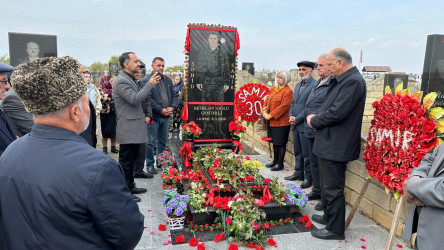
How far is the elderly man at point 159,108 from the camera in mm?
5152

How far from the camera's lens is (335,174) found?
308 centimetres

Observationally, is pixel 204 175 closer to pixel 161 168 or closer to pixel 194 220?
pixel 194 220

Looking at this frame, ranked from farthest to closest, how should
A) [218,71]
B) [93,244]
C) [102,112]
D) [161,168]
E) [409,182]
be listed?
[102,112], [161,168], [218,71], [409,182], [93,244]

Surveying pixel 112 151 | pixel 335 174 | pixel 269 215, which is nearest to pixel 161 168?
pixel 112 151

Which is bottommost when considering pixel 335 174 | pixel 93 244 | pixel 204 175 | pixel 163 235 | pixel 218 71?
pixel 163 235

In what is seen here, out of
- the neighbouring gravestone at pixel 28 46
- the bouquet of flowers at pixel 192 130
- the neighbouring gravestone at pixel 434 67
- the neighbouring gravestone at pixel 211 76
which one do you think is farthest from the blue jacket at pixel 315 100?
the neighbouring gravestone at pixel 28 46

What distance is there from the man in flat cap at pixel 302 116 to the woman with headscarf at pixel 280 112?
20 centimetres

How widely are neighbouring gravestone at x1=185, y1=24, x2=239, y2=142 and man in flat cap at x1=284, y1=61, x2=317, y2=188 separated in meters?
1.16

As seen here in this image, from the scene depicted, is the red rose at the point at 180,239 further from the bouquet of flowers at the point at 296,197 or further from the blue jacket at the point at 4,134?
the blue jacket at the point at 4,134

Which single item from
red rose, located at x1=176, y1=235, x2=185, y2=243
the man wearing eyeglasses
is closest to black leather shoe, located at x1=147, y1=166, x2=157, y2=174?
red rose, located at x1=176, y1=235, x2=185, y2=243

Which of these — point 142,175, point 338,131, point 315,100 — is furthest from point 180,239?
point 315,100

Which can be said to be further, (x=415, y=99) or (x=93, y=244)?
(x=415, y=99)

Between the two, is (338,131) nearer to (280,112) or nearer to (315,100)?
(315,100)

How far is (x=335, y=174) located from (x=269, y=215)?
972 mm
